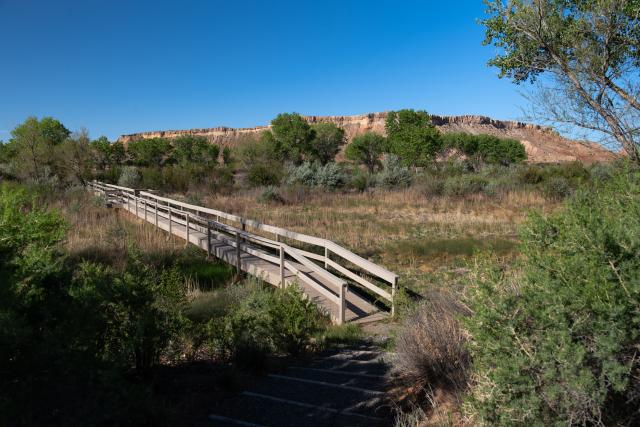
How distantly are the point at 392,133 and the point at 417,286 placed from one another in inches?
2262

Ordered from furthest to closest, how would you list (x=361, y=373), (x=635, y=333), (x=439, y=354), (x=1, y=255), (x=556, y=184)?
(x=556, y=184), (x=361, y=373), (x=439, y=354), (x=1, y=255), (x=635, y=333)

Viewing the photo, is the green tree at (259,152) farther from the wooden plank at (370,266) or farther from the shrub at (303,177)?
the wooden plank at (370,266)

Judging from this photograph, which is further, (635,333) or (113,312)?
(113,312)

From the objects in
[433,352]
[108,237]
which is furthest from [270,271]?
[108,237]

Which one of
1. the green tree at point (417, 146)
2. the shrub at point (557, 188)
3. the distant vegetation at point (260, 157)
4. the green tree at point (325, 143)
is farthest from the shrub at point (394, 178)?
the green tree at point (325, 143)

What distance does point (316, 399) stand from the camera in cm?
354

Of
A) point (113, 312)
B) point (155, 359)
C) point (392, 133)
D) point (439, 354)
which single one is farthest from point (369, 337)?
point (392, 133)

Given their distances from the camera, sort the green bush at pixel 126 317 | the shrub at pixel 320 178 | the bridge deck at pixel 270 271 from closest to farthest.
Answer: the green bush at pixel 126 317
the bridge deck at pixel 270 271
the shrub at pixel 320 178

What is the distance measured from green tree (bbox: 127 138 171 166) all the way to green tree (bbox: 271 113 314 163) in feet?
75.0

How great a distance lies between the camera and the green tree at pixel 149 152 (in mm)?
74750

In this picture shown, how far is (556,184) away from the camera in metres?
19.8

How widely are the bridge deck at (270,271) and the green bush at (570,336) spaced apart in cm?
365

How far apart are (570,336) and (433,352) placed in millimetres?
1573

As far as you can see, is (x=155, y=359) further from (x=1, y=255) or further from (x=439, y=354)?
(x=439, y=354)
